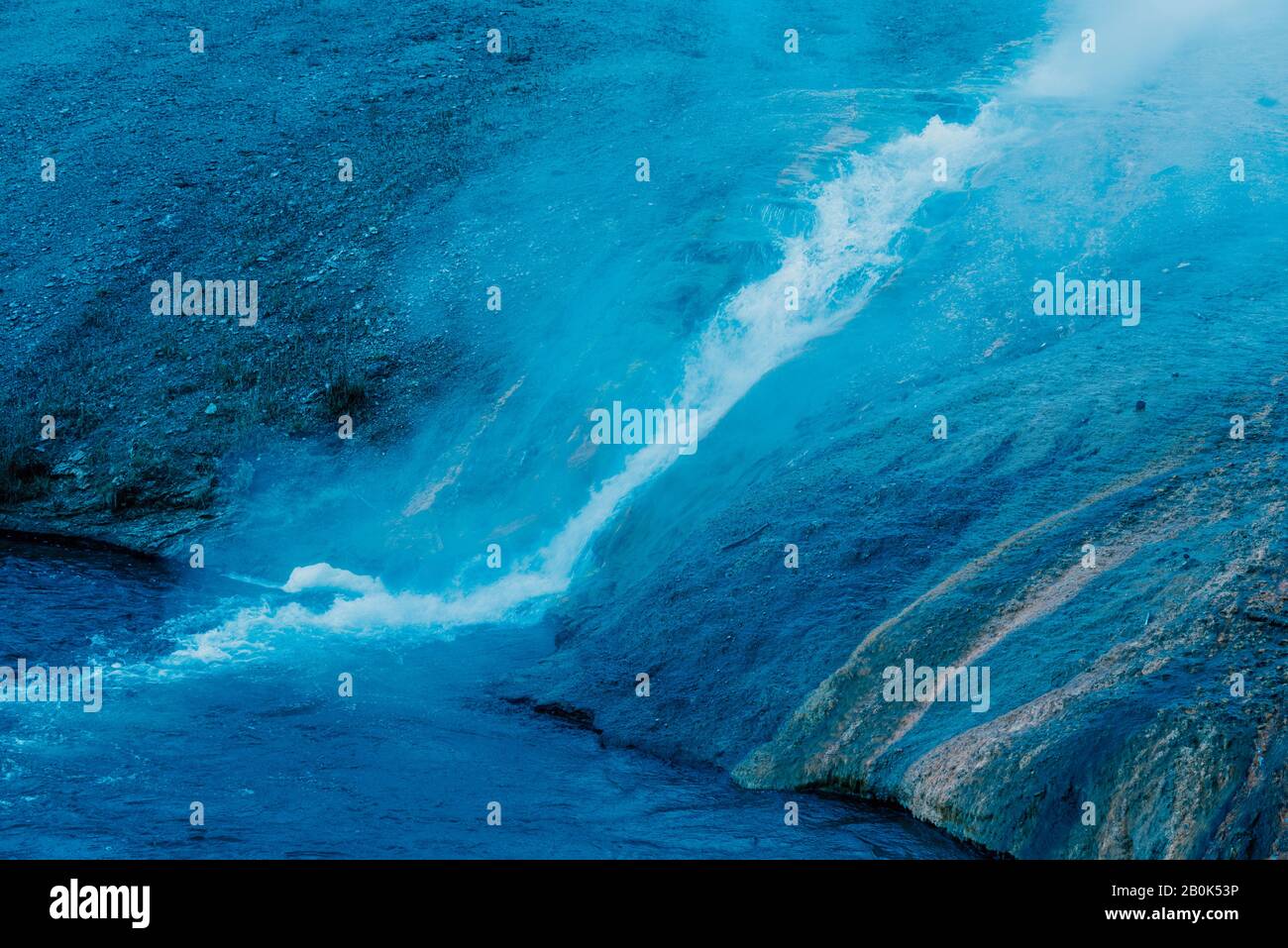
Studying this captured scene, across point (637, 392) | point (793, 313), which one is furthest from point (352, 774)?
point (793, 313)

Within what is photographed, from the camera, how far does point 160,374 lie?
1652 centimetres

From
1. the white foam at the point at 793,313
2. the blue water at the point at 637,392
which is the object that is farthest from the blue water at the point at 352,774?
the white foam at the point at 793,313

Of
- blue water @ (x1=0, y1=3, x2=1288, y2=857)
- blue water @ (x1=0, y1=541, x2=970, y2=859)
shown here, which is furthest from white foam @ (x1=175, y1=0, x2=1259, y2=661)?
blue water @ (x1=0, y1=541, x2=970, y2=859)

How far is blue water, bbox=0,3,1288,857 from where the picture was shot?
909 centimetres

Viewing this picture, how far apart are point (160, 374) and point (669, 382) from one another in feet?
21.7

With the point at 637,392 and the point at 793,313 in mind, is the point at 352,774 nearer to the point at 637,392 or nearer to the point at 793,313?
the point at 637,392

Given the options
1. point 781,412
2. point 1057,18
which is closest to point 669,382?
point 781,412

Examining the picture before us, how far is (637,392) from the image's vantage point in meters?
15.0

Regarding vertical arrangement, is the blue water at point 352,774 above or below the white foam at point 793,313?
below

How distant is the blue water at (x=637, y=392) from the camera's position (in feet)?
29.8

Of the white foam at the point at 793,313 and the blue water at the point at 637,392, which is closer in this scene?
the blue water at the point at 637,392

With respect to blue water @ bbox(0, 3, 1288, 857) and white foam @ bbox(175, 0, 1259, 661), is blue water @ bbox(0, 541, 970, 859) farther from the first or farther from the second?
white foam @ bbox(175, 0, 1259, 661)

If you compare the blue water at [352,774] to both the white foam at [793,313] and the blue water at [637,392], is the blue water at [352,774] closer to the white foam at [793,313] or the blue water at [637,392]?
the blue water at [637,392]

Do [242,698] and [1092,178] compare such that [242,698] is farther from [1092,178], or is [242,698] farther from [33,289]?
[1092,178]
